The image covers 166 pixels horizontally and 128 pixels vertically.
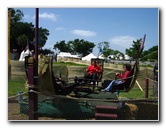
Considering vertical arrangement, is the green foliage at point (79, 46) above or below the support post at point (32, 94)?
above

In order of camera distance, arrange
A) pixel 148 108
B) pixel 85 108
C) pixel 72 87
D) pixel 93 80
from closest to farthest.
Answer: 1. pixel 85 108
2. pixel 148 108
3. pixel 72 87
4. pixel 93 80

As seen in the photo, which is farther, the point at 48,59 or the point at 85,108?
the point at 85,108

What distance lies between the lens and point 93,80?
22.9 ft

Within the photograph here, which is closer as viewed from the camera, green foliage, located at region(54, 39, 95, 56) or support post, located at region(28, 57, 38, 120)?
support post, located at region(28, 57, 38, 120)

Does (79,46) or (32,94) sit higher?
(79,46)

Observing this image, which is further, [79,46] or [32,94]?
[79,46]

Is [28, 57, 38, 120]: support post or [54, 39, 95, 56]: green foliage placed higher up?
[54, 39, 95, 56]: green foliage

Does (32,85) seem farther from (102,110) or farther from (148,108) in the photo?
(148,108)

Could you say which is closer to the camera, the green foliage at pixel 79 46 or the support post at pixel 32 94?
the support post at pixel 32 94
